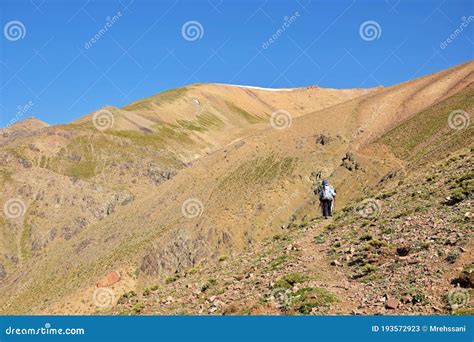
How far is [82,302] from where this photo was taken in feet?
130

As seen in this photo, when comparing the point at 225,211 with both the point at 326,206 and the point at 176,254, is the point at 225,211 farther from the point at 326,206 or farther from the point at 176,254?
the point at 326,206

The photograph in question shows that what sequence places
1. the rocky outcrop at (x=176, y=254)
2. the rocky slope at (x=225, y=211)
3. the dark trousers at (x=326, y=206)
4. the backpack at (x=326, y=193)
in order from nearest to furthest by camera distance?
the rocky slope at (x=225, y=211) < the backpack at (x=326, y=193) < the dark trousers at (x=326, y=206) < the rocky outcrop at (x=176, y=254)

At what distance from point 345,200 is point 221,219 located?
1008 centimetres

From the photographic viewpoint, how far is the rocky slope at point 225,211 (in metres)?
17.7

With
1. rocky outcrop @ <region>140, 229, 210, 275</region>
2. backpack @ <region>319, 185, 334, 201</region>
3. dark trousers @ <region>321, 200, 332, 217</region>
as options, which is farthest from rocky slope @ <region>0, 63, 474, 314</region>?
backpack @ <region>319, 185, 334, 201</region>

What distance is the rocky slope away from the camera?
58.1 feet

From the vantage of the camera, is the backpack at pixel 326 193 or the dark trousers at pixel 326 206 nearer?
the backpack at pixel 326 193

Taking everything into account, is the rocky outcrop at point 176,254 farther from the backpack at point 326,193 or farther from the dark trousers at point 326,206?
the backpack at point 326,193

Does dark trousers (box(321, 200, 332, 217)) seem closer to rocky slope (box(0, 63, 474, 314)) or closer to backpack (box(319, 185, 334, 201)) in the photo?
backpack (box(319, 185, 334, 201))

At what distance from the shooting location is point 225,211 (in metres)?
43.7

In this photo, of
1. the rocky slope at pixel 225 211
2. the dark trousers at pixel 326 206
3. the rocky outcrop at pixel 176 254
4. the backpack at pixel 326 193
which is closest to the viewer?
the rocky slope at pixel 225 211

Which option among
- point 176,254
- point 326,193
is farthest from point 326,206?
point 176,254

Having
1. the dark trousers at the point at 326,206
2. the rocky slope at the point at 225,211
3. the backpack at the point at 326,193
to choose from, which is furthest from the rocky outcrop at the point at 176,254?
the backpack at the point at 326,193

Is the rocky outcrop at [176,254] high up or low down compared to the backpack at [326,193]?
down
